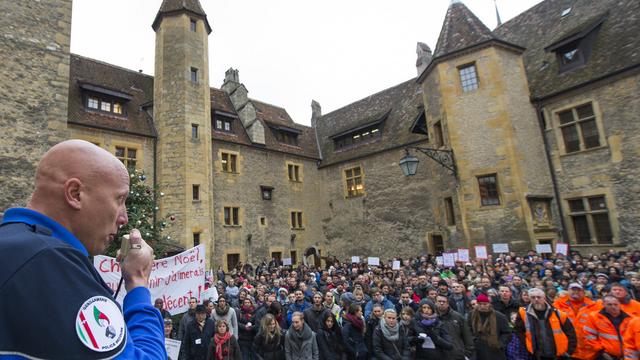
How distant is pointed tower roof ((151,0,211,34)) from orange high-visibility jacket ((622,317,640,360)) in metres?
21.2

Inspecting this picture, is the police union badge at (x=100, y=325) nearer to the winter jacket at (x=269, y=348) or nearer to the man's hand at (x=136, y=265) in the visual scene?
the man's hand at (x=136, y=265)

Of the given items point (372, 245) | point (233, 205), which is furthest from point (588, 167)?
point (233, 205)

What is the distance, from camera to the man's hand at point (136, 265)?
4.27 ft

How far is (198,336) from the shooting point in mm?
6902

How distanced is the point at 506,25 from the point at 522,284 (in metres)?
19.6

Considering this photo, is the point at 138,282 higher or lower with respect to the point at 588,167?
lower

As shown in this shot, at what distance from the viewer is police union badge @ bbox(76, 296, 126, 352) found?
2.93 ft

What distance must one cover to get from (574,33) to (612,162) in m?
5.97

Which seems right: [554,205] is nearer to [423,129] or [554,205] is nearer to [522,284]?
[423,129]

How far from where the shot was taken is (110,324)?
97 cm

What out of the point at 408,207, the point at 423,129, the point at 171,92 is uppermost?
the point at 171,92

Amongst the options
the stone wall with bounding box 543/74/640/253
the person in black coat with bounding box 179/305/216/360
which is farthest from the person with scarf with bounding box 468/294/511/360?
the stone wall with bounding box 543/74/640/253

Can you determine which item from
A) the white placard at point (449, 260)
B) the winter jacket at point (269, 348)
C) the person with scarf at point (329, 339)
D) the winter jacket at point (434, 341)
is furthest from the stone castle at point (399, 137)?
the winter jacket at point (269, 348)

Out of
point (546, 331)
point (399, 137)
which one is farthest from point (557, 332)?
point (399, 137)
